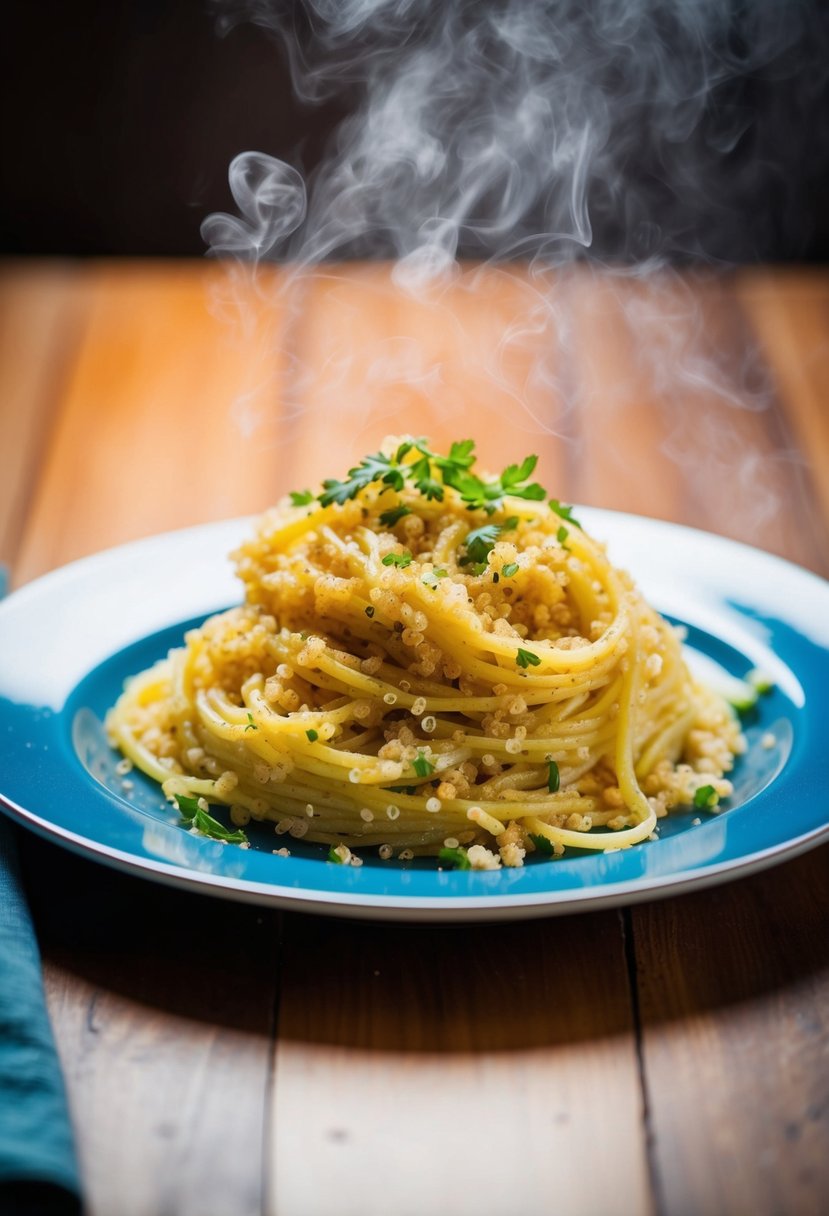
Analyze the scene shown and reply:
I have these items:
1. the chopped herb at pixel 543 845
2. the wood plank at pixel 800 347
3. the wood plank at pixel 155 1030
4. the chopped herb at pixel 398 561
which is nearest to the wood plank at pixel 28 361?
the wood plank at pixel 155 1030

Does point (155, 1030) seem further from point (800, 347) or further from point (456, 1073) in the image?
point (800, 347)

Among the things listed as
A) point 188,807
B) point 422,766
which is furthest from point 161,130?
point 422,766

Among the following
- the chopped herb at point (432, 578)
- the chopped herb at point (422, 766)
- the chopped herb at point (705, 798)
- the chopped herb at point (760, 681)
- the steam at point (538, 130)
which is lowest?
the chopped herb at point (422, 766)

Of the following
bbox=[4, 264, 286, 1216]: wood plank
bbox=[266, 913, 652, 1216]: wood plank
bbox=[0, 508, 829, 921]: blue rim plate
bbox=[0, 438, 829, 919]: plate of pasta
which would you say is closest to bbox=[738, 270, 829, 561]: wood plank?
bbox=[0, 508, 829, 921]: blue rim plate

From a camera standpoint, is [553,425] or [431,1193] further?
[553,425]

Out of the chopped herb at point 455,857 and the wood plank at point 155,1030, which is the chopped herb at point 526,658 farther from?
the wood plank at point 155,1030

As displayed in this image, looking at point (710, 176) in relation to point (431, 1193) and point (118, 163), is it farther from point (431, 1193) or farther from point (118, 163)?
point (431, 1193)

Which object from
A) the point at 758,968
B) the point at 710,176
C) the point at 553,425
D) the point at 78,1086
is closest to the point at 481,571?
the point at 758,968

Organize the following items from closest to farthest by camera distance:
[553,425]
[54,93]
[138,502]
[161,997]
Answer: [161,997], [138,502], [553,425], [54,93]
